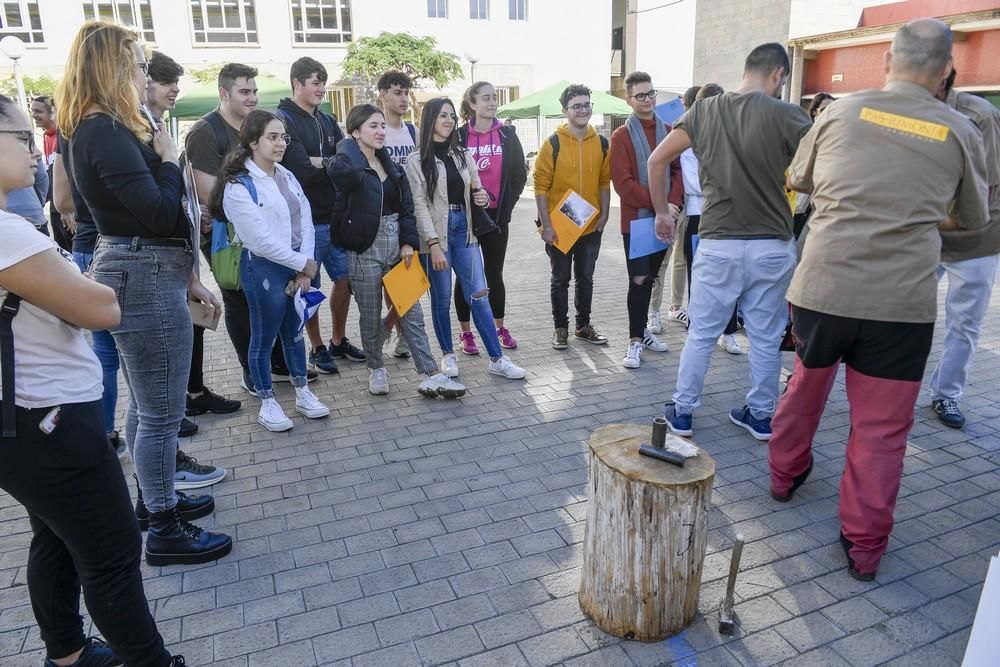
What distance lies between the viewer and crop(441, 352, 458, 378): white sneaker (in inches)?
205

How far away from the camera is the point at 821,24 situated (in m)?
19.3

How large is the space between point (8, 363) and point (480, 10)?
31871 mm

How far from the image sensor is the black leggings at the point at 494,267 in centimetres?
564

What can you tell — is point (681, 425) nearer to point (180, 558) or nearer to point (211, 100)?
point (180, 558)

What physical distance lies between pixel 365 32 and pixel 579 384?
2758 cm

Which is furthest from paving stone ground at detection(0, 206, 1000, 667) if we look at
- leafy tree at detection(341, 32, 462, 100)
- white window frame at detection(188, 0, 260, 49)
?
white window frame at detection(188, 0, 260, 49)

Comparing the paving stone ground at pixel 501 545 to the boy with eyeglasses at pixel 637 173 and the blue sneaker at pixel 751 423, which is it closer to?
the blue sneaker at pixel 751 423

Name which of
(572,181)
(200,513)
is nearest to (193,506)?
(200,513)

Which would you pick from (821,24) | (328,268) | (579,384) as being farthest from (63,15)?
(579,384)

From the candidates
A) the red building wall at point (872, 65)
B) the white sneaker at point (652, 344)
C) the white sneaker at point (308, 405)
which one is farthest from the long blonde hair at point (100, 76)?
the red building wall at point (872, 65)

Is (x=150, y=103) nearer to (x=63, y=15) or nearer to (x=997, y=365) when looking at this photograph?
(x=997, y=365)

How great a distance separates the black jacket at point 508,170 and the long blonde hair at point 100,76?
10.2 feet

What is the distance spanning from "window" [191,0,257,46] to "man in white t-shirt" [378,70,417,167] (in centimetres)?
2622

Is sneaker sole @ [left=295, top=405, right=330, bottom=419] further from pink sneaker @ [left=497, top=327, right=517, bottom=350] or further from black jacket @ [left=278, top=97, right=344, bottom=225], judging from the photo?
pink sneaker @ [left=497, top=327, right=517, bottom=350]
